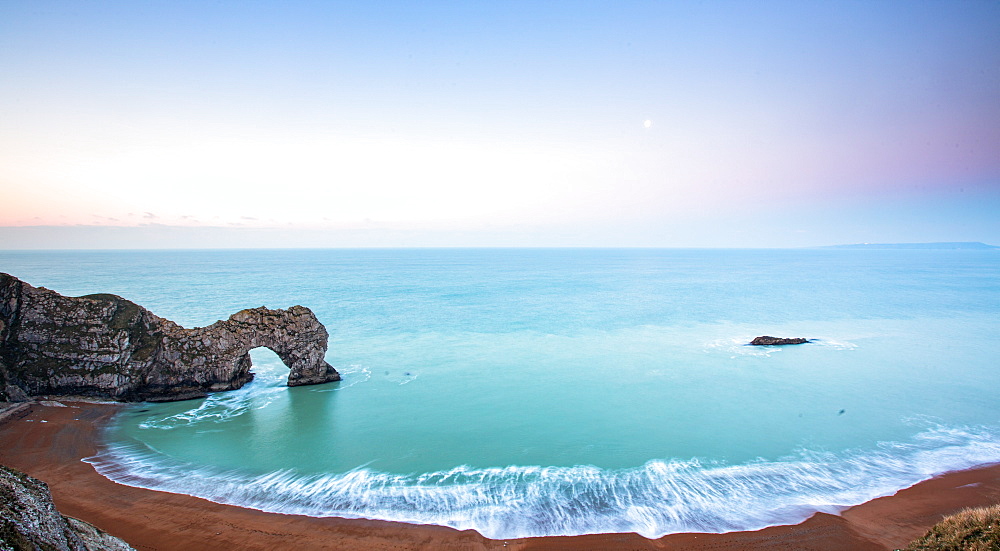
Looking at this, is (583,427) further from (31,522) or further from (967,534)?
(31,522)

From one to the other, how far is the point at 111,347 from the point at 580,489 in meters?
26.9

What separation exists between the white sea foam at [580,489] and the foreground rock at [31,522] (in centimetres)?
854

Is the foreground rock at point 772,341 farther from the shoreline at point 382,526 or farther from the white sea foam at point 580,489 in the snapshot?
the shoreline at point 382,526

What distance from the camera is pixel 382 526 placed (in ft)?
48.3

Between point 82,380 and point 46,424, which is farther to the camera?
point 82,380

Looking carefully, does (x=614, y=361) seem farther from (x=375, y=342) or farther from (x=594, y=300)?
(x=594, y=300)

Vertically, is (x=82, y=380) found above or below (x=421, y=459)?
above

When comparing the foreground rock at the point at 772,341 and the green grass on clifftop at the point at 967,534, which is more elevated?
the green grass on clifftop at the point at 967,534

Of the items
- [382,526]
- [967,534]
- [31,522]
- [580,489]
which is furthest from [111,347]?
[967,534]

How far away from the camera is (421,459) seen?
776 inches

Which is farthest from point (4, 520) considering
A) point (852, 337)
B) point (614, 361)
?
point (852, 337)

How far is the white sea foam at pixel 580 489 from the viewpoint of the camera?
15.1 meters

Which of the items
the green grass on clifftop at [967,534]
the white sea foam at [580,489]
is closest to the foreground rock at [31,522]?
the white sea foam at [580,489]

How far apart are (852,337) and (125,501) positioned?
56837mm
